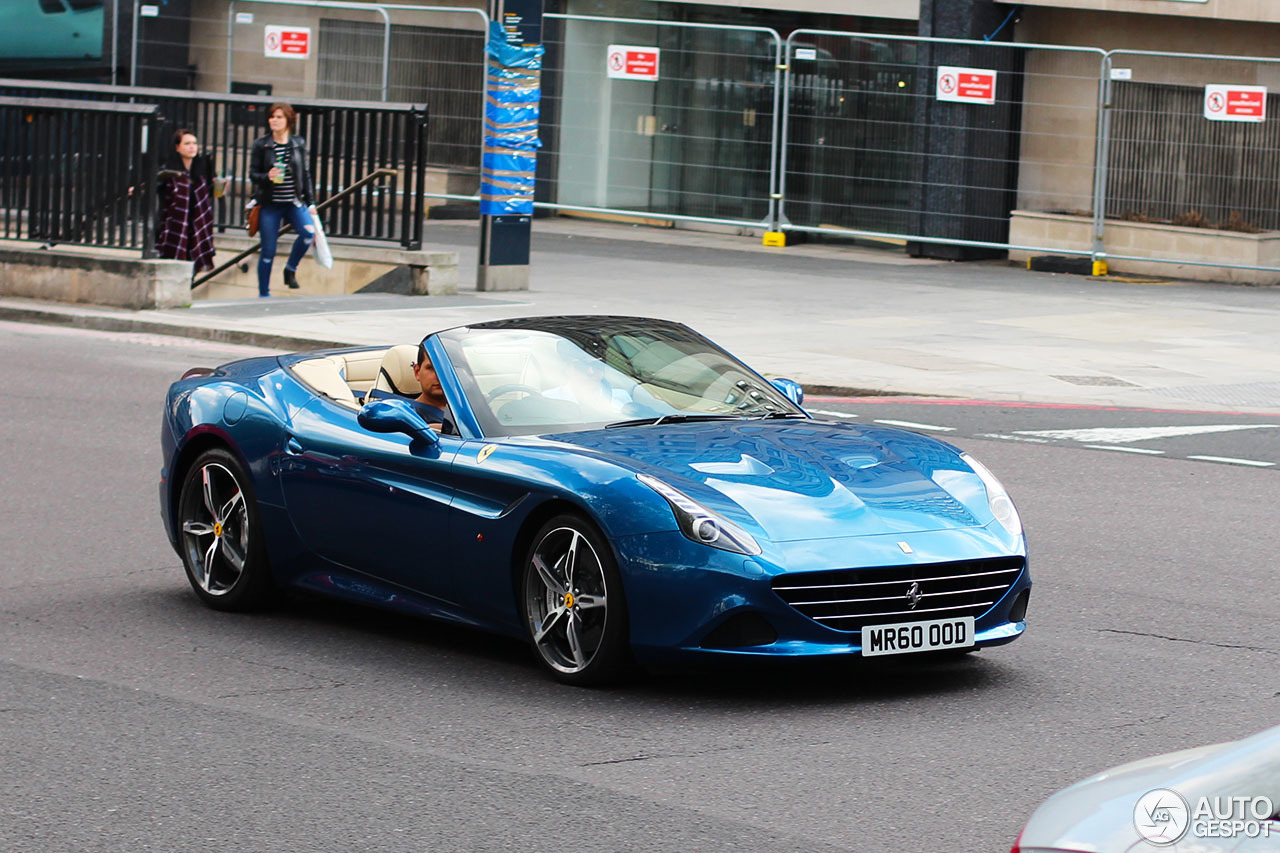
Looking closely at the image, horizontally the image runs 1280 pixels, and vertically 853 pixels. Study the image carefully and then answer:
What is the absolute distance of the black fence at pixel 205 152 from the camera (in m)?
20.1

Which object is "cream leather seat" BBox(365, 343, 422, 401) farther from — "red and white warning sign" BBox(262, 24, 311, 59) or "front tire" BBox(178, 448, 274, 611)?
"red and white warning sign" BBox(262, 24, 311, 59)

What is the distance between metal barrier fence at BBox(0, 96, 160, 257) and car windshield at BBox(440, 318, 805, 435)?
1265 centimetres

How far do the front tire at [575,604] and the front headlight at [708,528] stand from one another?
0.94ft

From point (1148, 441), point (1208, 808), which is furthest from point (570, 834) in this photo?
point (1148, 441)

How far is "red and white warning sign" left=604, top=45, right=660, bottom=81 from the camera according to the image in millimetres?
29141

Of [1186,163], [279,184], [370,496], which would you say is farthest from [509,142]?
[370,496]

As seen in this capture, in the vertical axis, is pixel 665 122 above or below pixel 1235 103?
below

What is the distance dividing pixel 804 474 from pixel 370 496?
171cm

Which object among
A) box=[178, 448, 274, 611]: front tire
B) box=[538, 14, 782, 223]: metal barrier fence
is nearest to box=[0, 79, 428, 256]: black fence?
box=[538, 14, 782, 223]: metal barrier fence

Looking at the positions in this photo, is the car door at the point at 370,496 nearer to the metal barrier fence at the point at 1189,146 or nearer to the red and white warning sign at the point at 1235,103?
the metal barrier fence at the point at 1189,146

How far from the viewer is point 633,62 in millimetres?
29312

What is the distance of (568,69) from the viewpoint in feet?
102

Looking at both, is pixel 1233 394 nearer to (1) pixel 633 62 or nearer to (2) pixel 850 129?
(2) pixel 850 129

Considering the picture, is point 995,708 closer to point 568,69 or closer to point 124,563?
point 124,563
